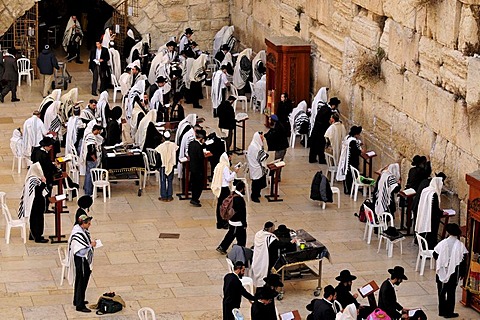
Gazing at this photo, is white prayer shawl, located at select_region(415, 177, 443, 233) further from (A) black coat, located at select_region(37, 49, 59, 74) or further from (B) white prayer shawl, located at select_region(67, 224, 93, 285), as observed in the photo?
(A) black coat, located at select_region(37, 49, 59, 74)

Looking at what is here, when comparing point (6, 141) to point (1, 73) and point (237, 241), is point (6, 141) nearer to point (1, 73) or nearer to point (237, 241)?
point (1, 73)

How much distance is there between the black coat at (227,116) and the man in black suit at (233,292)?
8.06 metres

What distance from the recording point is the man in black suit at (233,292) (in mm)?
14492

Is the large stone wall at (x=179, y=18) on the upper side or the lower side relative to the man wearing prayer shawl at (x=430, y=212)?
upper

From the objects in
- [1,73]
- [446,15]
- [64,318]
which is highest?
[446,15]

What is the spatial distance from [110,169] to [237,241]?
3744 millimetres

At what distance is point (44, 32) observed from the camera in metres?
32.8

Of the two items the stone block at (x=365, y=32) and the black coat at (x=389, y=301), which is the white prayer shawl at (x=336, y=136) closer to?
the stone block at (x=365, y=32)

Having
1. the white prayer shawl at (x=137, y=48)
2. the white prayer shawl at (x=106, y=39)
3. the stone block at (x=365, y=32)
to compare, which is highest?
the stone block at (x=365, y=32)

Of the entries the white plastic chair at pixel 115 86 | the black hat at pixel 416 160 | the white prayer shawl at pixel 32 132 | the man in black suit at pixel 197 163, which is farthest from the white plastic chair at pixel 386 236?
the white plastic chair at pixel 115 86

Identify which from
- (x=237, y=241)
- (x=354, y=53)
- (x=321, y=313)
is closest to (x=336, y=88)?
(x=354, y=53)

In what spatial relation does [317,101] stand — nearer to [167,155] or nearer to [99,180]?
[167,155]

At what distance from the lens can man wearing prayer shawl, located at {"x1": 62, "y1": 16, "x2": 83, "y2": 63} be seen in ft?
102

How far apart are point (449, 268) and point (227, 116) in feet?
25.9
